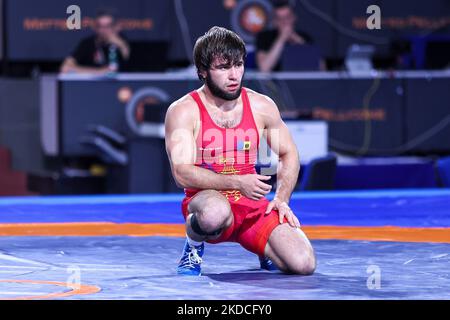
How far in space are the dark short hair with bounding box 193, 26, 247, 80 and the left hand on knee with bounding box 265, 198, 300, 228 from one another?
2.20 ft

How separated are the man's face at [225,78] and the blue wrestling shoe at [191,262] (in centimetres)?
69

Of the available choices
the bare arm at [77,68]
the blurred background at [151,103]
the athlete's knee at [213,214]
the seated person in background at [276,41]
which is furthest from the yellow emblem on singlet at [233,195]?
the seated person in background at [276,41]

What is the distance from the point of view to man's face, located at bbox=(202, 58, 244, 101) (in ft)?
17.5

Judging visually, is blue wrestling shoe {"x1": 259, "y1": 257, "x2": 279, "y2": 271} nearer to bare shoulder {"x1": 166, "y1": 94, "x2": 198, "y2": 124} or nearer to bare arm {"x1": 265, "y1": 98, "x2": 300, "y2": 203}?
bare arm {"x1": 265, "y1": 98, "x2": 300, "y2": 203}

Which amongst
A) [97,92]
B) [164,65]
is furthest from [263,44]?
[97,92]

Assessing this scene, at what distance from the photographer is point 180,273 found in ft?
17.5

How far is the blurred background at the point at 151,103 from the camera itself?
9.93m

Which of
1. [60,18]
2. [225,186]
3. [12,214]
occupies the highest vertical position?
[60,18]

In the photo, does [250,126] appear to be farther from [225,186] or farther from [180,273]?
[180,273]

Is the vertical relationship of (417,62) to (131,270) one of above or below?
above

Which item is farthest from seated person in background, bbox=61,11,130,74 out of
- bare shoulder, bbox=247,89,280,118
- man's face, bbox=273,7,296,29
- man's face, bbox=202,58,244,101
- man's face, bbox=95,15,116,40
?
man's face, bbox=202,58,244,101

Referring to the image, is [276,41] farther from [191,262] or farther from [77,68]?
[191,262]

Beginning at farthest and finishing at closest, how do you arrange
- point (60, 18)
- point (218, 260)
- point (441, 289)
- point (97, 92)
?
point (60, 18), point (97, 92), point (218, 260), point (441, 289)

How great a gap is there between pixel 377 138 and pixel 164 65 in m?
2.19
